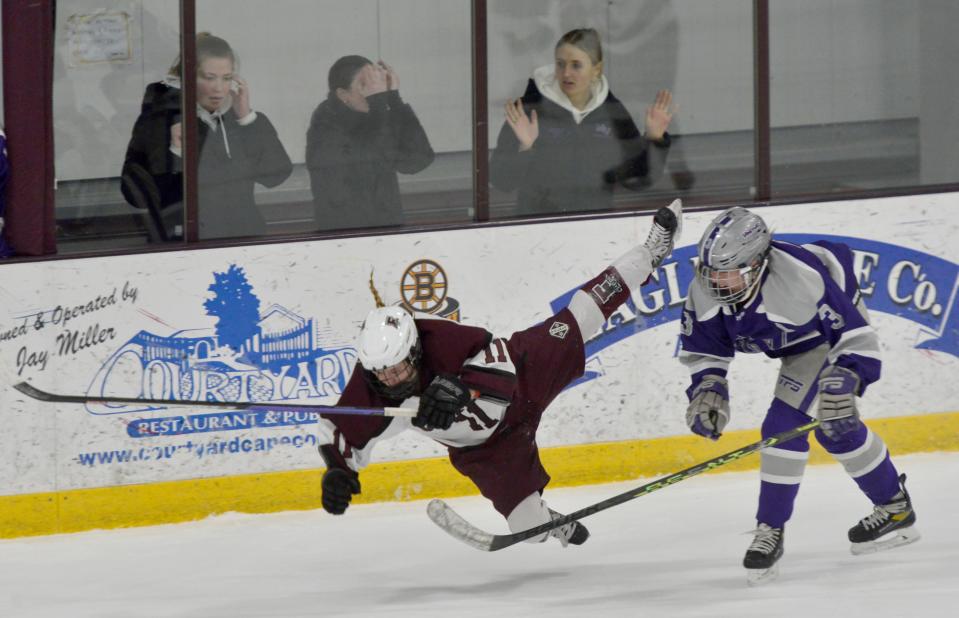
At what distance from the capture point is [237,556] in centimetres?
456

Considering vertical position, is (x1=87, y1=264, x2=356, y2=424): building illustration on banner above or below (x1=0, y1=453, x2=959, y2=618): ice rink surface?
above

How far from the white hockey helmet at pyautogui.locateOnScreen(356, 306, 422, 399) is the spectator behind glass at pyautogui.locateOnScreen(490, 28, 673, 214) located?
1585 millimetres

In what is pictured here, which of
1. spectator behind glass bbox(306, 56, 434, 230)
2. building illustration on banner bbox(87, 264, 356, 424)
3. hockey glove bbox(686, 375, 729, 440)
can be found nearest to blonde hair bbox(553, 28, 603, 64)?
spectator behind glass bbox(306, 56, 434, 230)

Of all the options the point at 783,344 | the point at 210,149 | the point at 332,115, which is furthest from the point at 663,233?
the point at 210,149

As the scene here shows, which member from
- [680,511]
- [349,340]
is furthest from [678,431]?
[349,340]

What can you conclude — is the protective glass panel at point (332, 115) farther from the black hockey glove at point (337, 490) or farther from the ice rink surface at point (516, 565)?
the black hockey glove at point (337, 490)

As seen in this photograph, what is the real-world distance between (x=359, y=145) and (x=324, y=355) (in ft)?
2.59

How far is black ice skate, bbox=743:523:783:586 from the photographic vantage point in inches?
152

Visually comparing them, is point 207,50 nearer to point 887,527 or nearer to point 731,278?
point 731,278

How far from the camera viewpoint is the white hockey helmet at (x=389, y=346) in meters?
3.62

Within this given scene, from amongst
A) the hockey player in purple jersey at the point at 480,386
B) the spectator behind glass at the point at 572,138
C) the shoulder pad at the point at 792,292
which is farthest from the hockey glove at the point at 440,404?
the spectator behind glass at the point at 572,138

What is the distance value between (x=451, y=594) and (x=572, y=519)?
1.35 ft

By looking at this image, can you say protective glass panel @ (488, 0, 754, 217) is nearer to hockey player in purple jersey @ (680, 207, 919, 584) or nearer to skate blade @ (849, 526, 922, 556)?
hockey player in purple jersey @ (680, 207, 919, 584)

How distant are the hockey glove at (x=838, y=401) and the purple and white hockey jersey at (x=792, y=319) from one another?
0.04 m
